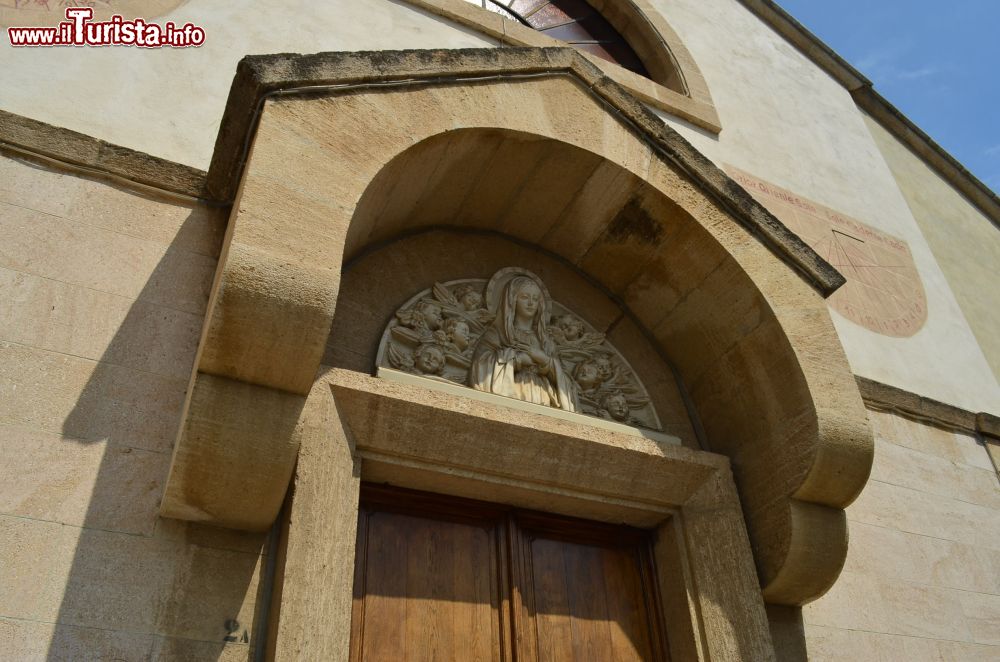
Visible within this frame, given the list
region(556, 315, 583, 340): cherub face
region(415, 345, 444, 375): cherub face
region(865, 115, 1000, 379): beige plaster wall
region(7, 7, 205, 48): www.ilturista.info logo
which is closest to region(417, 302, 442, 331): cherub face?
region(415, 345, 444, 375): cherub face

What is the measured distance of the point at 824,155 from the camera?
805 cm

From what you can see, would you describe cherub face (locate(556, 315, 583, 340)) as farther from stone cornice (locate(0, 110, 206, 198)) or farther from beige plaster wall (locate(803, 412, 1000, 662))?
stone cornice (locate(0, 110, 206, 198))

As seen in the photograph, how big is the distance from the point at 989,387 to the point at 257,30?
631 centimetres

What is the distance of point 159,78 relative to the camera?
4641 millimetres

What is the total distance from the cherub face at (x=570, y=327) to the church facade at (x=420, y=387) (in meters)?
0.02

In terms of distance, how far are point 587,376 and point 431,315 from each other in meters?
0.96

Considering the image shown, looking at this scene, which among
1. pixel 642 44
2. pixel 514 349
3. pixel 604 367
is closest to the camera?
pixel 514 349

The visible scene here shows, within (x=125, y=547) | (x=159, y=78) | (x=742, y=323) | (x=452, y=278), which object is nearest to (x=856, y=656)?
(x=742, y=323)

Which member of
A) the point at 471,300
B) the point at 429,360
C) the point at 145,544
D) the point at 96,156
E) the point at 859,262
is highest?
the point at 859,262

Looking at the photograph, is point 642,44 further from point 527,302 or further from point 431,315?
point 431,315

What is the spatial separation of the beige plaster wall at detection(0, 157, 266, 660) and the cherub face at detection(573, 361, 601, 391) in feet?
6.60

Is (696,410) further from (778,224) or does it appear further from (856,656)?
(856,656)

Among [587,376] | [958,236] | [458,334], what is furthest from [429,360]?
[958,236]

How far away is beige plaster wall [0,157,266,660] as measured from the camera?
9.63 ft
